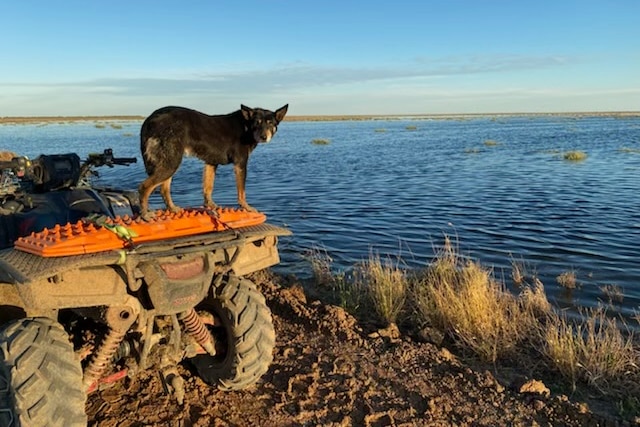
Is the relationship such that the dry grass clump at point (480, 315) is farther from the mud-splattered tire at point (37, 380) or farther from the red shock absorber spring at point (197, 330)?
the mud-splattered tire at point (37, 380)

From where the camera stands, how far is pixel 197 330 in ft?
13.0

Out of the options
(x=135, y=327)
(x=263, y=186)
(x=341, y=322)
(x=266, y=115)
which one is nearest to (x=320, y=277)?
(x=341, y=322)

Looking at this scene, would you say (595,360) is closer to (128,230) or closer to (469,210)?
(128,230)

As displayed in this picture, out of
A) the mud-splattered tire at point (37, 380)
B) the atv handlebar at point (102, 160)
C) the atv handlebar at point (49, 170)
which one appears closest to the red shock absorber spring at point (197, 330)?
the mud-splattered tire at point (37, 380)

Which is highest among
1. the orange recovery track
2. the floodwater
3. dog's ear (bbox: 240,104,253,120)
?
dog's ear (bbox: 240,104,253,120)

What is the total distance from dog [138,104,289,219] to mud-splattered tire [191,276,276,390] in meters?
0.72

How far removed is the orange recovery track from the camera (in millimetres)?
3002

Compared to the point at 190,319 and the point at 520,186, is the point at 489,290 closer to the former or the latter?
the point at 190,319

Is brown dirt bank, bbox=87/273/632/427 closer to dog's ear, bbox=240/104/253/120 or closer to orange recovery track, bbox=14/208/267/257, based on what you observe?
orange recovery track, bbox=14/208/267/257

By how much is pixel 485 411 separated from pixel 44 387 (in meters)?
3.36

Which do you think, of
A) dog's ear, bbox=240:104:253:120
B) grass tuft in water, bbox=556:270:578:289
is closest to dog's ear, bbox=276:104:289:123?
dog's ear, bbox=240:104:253:120

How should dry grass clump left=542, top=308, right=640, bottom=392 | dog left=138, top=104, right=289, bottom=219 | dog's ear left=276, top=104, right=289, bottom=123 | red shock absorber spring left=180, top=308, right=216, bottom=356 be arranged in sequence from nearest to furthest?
red shock absorber spring left=180, top=308, right=216, bottom=356
dog left=138, top=104, right=289, bottom=219
dry grass clump left=542, top=308, right=640, bottom=392
dog's ear left=276, top=104, right=289, bottom=123

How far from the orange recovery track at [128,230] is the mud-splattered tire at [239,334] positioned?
690mm

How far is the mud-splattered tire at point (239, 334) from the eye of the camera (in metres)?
4.13
